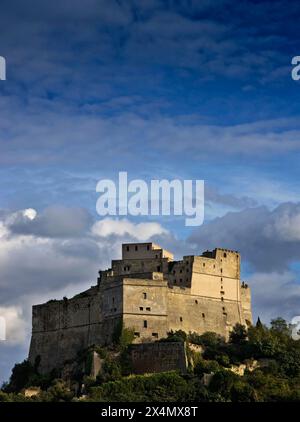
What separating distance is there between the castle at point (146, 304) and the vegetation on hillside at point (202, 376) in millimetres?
1177

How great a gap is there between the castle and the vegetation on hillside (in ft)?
3.86

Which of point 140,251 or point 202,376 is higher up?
point 140,251

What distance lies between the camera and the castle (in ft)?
285

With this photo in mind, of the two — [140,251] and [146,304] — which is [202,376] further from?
[140,251]

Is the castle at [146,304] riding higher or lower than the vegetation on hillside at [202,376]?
higher

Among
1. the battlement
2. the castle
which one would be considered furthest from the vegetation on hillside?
the battlement

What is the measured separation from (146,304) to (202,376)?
8.17 m

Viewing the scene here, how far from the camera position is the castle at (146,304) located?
87.0 metres

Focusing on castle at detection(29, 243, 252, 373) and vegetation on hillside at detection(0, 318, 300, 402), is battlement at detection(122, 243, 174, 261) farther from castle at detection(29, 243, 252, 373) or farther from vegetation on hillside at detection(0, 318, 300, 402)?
vegetation on hillside at detection(0, 318, 300, 402)

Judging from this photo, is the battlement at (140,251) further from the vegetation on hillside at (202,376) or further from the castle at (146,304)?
the vegetation on hillside at (202,376)

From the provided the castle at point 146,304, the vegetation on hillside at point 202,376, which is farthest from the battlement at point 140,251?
the vegetation on hillside at point 202,376

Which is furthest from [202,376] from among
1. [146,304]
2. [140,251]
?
[140,251]

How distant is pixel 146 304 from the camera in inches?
3428
